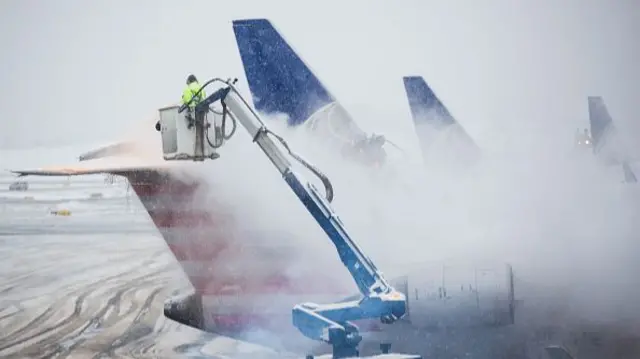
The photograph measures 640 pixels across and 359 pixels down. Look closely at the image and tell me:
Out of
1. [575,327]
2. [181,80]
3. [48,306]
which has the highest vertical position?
[181,80]

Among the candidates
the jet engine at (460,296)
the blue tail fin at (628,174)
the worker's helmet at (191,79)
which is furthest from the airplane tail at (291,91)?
the blue tail fin at (628,174)

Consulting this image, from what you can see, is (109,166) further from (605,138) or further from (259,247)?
(605,138)

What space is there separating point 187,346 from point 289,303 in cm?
52

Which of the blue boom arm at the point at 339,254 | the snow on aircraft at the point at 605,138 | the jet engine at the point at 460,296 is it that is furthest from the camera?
the snow on aircraft at the point at 605,138

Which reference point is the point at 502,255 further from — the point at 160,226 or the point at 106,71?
the point at 106,71

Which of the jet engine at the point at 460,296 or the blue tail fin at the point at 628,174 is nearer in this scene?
the jet engine at the point at 460,296

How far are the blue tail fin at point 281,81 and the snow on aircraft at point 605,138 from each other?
3.67 feet

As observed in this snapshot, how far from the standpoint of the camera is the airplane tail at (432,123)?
3.08m

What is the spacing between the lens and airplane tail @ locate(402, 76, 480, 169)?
3080mm

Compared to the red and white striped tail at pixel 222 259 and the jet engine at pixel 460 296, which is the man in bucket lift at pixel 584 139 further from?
the red and white striped tail at pixel 222 259

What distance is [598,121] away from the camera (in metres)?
3.15

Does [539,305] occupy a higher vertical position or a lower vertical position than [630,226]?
lower

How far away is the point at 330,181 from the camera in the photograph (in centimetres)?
301

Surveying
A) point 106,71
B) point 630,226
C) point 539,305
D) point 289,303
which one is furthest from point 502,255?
point 106,71
